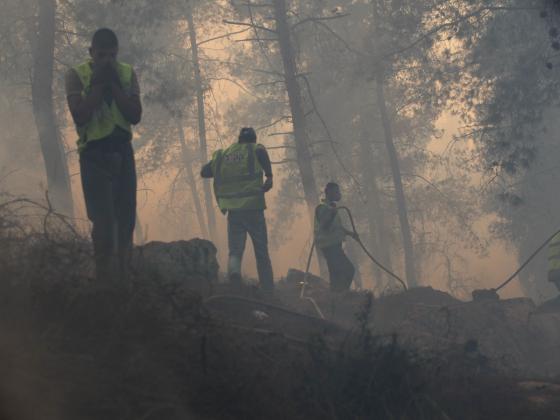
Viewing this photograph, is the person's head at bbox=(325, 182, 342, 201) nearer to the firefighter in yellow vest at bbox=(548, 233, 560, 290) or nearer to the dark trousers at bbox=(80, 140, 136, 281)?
the firefighter in yellow vest at bbox=(548, 233, 560, 290)

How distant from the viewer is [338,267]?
1056 centimetres

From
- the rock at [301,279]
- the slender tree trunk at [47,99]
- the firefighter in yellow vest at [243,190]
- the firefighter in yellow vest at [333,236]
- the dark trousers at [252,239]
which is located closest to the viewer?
the firefighter in yellow vest at [243,190]

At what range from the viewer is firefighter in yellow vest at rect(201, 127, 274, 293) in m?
8.45

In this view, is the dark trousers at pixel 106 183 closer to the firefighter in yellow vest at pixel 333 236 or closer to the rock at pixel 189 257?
the rock at pixel 189 257

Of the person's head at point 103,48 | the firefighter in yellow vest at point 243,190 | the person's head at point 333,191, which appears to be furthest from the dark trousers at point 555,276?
the person's head at point 103,48

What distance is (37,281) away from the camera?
413 centimetres

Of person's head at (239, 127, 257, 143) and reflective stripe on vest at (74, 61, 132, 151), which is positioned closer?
reflective stripe on vest at (74, 61, 132, 151)

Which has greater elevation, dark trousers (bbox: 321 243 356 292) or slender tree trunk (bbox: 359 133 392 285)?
slender tree trunk (bbox: 359 133 392 285)

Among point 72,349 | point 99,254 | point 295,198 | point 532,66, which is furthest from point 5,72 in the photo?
point 295,198

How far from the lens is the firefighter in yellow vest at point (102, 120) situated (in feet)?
16.9

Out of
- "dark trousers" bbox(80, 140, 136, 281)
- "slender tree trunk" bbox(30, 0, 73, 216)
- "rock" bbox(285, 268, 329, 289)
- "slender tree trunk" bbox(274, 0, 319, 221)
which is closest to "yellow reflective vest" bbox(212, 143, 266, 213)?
"rock" bbox(285, 268, 329, 289)

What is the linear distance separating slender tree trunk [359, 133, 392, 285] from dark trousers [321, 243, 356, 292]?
16053mm

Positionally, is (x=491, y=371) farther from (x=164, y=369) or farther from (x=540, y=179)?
(x=540, y=179)

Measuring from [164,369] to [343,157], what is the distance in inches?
915
